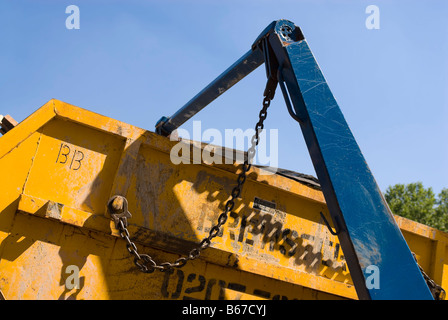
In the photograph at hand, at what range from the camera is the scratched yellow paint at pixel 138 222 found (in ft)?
8.21

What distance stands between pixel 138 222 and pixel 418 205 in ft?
73.3

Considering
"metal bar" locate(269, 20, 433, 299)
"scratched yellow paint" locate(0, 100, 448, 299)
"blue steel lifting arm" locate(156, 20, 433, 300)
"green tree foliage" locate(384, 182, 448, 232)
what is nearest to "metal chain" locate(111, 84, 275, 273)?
"scratched yellow paint" locate(0, 100, 448, 299)

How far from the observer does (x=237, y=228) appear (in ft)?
9.84

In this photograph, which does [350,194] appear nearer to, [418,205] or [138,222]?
[138,222]

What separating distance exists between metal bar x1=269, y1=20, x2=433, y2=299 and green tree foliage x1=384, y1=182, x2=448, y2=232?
68.2ft

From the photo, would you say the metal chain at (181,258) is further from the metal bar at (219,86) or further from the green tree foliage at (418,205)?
the green tree foliage at (418,205)

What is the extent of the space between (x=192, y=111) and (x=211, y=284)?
1.50 m

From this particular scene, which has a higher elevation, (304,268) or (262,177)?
(262,177)
